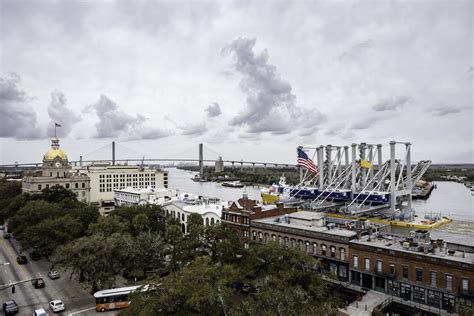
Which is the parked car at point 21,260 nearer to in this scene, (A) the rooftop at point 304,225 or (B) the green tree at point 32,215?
(B) the green tree at point 32,215

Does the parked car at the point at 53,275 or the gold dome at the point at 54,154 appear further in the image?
the gold dome at the point at 54,154

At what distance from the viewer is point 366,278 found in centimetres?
3375

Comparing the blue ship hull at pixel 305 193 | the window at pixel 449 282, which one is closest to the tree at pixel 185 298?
the window at pixel 449 282

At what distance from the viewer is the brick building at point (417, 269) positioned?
90.6ft

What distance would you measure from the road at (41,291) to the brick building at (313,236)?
19.0 metres

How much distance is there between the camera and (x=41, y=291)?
119 feet

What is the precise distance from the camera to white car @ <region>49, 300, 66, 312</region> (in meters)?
30.8

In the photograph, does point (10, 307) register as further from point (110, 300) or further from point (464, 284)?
point (464, 284)

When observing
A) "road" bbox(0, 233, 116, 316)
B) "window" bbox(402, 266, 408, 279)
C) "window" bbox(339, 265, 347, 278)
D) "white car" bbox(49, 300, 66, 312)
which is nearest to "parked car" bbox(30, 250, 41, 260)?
"road" bbox(0, 233, 116, 316)

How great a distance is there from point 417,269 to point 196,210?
34.1 meters

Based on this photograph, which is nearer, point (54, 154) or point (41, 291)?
point (41, 291)

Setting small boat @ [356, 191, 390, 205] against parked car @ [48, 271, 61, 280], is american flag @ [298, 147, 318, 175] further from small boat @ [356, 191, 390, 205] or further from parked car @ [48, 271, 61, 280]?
parked car @ [48, 271, 61, 280]

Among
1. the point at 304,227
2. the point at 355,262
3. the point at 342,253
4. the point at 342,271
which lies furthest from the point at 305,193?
the point at 355,262

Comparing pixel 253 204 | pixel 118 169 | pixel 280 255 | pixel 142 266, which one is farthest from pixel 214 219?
pixel 118 169
